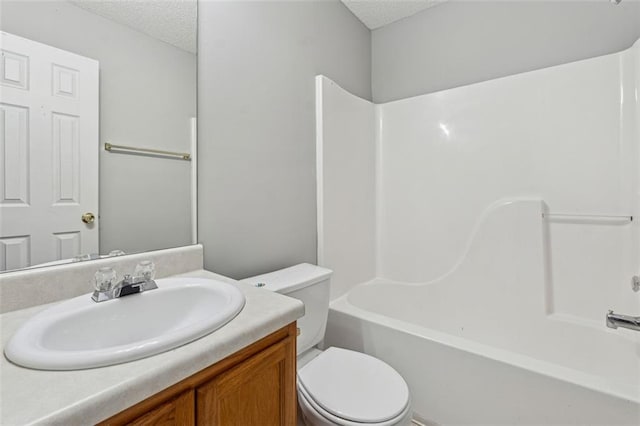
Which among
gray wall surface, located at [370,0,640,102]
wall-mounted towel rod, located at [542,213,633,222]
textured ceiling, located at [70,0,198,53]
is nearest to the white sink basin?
textured ceiling, located at [70,0,198,53]

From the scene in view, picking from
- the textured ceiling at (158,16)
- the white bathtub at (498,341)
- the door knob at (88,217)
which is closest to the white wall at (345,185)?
the white bathtub at (498,341)

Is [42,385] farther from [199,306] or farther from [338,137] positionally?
[338,137]

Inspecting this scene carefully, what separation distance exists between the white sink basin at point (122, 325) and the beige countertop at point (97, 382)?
16 mm

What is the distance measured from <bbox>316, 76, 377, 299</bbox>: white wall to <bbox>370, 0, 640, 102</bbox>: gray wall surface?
11.4 inches

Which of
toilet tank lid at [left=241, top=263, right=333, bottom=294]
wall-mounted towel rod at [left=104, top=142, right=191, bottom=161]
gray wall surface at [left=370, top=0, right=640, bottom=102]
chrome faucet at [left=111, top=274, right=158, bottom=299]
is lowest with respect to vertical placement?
toilet tank lid at [left=241, top=263, right=333, bottom=294]

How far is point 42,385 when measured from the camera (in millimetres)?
455

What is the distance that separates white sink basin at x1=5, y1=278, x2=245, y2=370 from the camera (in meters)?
0.51

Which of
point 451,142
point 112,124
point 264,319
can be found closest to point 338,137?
point 451,142

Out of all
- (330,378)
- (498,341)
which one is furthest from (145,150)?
(498,341)

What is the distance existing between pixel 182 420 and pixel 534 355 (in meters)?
1.89

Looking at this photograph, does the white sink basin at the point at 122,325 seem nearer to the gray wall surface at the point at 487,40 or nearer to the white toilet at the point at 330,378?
the white toilet at the point at 330,378

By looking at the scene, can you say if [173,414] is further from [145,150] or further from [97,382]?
[145,150]

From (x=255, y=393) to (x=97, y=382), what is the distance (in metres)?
0.35

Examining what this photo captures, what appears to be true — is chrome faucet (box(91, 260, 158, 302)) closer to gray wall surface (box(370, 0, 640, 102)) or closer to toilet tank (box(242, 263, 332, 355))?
toilet tank (box(242, 263, 332, 355))
